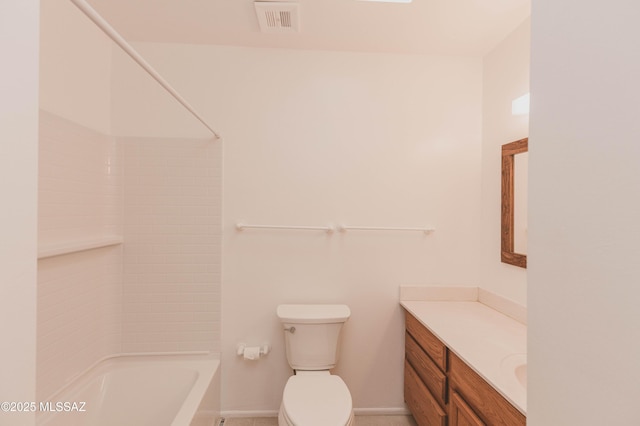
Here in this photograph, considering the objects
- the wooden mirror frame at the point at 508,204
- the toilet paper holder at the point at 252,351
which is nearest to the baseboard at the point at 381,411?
the toilet paper holder at the point at 252,351

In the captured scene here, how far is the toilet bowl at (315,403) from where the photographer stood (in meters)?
1.40

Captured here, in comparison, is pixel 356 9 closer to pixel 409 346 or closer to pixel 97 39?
pixel 97 39

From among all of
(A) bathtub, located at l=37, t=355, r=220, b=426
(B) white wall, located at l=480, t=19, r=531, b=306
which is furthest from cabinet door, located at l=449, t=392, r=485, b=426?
(A) bathtub, located at l=37, t=355, r=220, b=426

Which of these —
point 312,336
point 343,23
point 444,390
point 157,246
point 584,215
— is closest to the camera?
point 584,215

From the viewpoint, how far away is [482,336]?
4.93ft

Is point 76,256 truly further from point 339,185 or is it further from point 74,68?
point 339,185

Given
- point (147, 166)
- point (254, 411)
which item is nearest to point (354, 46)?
point (147, 166)

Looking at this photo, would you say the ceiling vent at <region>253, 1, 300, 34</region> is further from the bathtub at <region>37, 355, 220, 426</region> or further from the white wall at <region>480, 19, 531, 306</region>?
the bathtub at <region>37, 355, 220, 426</region>

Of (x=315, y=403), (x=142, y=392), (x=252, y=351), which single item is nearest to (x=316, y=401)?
(x=315, y=403)

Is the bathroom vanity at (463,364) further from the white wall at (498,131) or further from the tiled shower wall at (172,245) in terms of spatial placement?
the tiled shower wall at (172,245)

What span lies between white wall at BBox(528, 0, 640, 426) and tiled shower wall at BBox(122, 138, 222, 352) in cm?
179

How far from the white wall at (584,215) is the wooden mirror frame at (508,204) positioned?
4.34 feet

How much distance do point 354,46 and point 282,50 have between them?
476 mm

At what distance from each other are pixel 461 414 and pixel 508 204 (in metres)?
1.16
